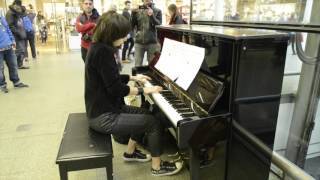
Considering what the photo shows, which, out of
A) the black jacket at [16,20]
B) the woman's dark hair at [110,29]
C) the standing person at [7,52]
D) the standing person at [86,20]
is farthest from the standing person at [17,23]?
the woman's dark hair at [110,29]

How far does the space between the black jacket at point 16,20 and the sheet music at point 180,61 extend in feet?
14.1

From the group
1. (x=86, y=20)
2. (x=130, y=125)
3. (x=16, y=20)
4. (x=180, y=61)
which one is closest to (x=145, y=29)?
(x=86, y=20)

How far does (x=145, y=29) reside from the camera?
417cm

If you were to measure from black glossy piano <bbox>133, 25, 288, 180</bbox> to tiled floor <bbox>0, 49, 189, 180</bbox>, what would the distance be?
23.6 inches

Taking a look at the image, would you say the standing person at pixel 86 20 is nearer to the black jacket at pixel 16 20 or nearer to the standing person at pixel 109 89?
the standing person at pixel 109 89

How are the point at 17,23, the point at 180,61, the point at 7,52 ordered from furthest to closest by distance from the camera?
the point at 17,23 < the point at 7,52 < the point at 180,61

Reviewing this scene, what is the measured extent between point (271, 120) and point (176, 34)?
3.42 ft

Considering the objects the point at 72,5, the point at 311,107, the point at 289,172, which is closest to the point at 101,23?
the point at 289,172

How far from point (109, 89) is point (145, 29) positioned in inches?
104

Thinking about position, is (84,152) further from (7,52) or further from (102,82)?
(7,52)

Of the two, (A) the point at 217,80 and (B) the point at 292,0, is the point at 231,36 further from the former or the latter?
(B) the point at 292,0

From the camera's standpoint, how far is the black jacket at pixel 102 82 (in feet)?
5.43

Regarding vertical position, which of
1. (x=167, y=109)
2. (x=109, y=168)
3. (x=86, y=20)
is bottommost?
(x=109, y=168)

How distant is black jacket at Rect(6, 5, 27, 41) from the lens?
17.1 feet
